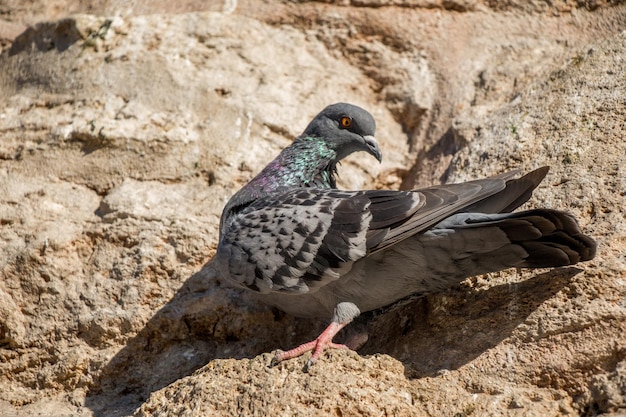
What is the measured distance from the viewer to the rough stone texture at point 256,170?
3697mm

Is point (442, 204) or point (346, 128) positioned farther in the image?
point (346, 128)

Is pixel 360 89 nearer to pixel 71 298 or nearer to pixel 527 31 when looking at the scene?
pixel 527 31

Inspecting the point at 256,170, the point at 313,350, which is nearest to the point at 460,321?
the point at 313,350

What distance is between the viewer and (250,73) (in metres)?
5.91

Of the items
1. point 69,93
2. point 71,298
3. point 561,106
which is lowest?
point 71,298

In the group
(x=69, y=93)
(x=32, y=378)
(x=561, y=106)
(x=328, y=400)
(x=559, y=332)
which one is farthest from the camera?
(x=69, y=93)

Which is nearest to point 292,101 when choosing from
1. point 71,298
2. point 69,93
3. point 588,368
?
point 69,93

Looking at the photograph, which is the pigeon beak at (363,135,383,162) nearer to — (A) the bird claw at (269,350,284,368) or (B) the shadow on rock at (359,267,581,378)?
(B) the shadow on rock at (359,267,581,378)

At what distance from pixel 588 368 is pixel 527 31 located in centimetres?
319

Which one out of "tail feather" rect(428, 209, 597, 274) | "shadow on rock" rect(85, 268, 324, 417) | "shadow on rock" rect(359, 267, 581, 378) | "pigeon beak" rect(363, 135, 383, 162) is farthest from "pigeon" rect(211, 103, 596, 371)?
"pigeon beak" rect(363, 135, 383, 162)

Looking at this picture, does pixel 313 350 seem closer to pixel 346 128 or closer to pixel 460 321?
pixel 460 321

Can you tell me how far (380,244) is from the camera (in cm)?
Answer: 390

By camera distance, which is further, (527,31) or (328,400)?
(527,31)

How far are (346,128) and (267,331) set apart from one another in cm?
140
